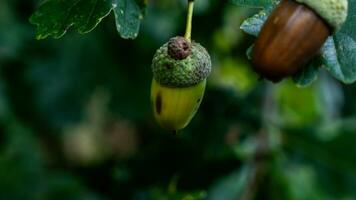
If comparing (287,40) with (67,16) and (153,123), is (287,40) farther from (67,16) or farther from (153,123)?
(153,123)

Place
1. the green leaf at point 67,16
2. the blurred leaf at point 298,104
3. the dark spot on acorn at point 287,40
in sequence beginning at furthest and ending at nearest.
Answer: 1. the blurred leaf at point 298,104
2. the green leaf at point 67,16
3. the dark spot on acorn at point 287,40

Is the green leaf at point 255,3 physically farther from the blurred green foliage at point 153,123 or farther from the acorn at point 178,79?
the blurred green foliage at point 153,123

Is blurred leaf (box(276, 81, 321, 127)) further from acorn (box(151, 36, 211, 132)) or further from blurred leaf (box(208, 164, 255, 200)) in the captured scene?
acorn (box(151, 36, 211, 132))

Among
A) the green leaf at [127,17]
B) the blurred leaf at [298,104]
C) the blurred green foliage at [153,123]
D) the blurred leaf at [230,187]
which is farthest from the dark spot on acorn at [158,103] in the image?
the blurred leaf at [298,104]

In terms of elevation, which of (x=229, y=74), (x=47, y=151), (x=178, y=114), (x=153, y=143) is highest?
(x=178, y=114)

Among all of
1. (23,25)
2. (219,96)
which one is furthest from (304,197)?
(23,25)

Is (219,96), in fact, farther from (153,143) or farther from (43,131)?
(43,131)
